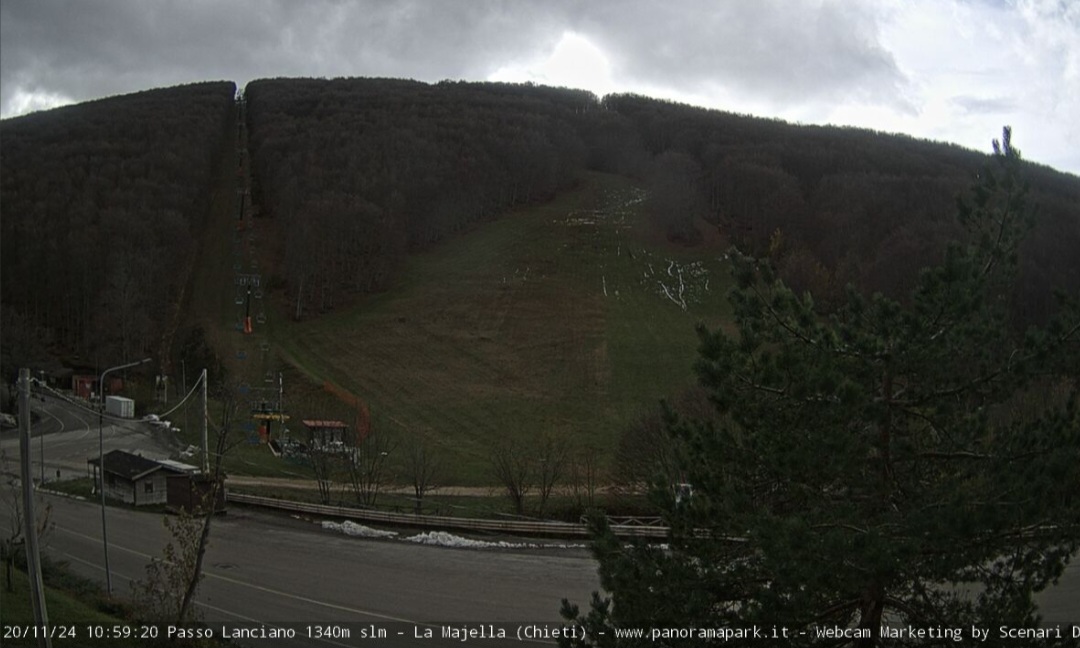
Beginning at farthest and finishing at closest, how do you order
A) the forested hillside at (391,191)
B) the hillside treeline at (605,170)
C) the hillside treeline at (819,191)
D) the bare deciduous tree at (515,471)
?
1. the hillside treeline at (605,170)
2. the forested hillside at (391,191)
3. the hillside treeline at (819,191)
4. the bare deciduous tree at (515,471)

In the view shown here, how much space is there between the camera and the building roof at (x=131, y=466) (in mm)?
27516

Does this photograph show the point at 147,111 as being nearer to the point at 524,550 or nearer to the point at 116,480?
the point at 116,480

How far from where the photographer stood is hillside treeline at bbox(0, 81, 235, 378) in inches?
2331

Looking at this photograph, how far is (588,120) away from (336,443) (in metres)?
104

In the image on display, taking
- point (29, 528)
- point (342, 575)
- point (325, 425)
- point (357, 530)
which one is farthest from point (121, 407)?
point (29, 528)

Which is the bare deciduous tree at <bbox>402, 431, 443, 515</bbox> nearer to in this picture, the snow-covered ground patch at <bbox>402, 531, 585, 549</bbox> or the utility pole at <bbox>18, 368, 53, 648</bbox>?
the snow-covered ground patch at <bbox>402, 531, 585, 549</bbox>

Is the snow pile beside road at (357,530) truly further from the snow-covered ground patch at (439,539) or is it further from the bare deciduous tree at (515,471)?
the bare deciduous tree at (515,471)

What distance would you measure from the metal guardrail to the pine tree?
14391 millimetres

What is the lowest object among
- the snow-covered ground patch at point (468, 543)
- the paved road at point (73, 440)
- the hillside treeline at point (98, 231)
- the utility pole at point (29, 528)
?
the snow-covered ground patch at point (468, 543)

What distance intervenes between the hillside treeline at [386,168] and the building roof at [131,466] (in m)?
38.2

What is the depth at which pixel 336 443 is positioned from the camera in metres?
37.1

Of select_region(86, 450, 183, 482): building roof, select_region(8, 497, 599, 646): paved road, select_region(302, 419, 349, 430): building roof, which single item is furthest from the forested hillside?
select_region(8, 497, 599, 646): paved road

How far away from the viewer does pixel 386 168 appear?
3841 inches

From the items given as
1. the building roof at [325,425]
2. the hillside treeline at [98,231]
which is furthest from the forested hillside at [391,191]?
the building roof at [325,425]
